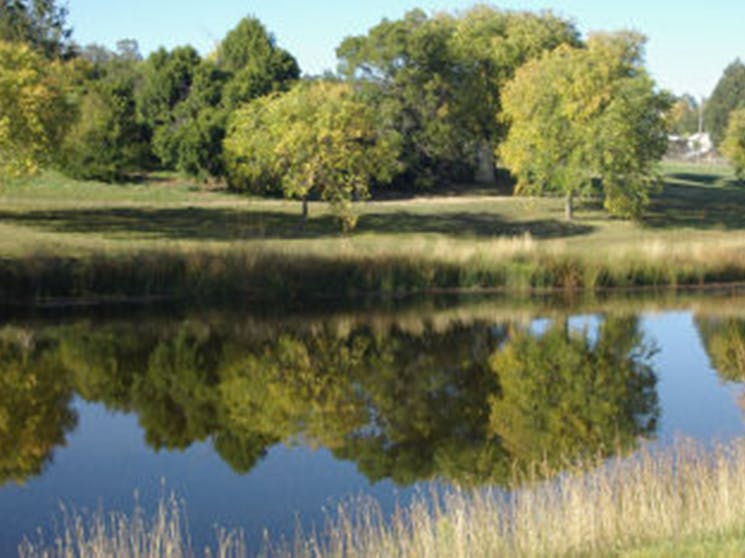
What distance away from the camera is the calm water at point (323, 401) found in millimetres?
13562

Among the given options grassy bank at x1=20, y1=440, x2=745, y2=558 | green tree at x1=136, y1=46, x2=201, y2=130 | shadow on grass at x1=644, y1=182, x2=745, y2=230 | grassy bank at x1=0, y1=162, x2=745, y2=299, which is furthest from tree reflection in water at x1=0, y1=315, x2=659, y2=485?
green tree at x1=136, y1=46, x2=201, y2=130

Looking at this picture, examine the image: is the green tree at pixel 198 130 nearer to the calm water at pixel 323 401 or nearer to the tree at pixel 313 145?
the tree at pixel 313 145

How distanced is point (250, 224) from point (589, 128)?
16504mm

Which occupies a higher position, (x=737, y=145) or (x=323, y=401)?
(x=737, y=145)

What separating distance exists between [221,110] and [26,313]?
28.3 metres

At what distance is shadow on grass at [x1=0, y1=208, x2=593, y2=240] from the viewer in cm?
3988

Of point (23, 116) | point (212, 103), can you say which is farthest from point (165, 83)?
point (23, 116)

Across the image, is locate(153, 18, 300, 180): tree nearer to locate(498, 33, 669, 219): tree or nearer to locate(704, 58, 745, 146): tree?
locate(498, 33, 669, 219): tree

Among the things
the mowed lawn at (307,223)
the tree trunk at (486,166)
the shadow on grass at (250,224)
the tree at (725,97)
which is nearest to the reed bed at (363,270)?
the mowed lawn at (307,223)

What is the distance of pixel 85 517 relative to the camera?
40.4 ft

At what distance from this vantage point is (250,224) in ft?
145

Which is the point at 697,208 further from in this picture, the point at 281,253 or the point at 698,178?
the point at 281,253

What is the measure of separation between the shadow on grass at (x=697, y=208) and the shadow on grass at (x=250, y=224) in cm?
773

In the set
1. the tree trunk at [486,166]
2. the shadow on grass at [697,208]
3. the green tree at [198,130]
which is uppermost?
the green tree at [198,130]
